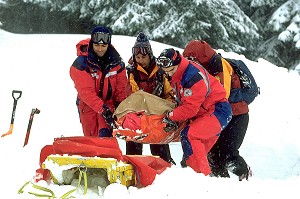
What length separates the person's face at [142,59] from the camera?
16.6 feet

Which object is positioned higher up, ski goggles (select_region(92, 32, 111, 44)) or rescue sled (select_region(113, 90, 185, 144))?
ski goggles (select_region(92, 32, 111, 44))

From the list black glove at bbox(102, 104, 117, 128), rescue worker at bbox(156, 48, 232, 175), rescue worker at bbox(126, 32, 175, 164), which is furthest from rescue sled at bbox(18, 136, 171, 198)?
rescue worker at bbox(126, 32, 175, 164)

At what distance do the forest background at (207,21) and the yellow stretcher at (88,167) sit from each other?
46.1ft

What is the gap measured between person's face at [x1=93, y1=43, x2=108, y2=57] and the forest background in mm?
12593

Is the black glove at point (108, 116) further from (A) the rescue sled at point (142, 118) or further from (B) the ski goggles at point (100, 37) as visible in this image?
(B) the ski goggles at point (100, 37)

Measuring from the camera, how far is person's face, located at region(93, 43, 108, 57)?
16.7 ft

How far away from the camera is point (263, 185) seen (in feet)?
13.1

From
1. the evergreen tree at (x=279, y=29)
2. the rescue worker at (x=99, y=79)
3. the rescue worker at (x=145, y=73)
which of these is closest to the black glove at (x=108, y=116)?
the rescue worker at (x=99, y=79)

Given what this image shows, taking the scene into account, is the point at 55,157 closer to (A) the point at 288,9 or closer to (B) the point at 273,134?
(B) the point at 273,134

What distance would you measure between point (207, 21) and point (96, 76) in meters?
13.6

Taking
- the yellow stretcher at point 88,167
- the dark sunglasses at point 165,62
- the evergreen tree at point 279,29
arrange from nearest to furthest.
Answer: the yellow stretcher at point 88,167 → the dark sunglasses at point 165,62 → the evergreen tree at point 279,29

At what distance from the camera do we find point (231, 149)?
5.33 metres

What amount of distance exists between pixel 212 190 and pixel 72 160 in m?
1.13

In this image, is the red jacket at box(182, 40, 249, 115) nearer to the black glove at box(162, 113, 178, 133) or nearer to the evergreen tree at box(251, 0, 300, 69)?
the black glove at box(162, 113, 178, 133)
